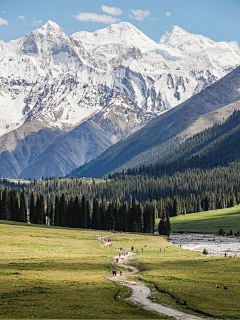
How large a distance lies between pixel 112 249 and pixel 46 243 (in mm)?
16069

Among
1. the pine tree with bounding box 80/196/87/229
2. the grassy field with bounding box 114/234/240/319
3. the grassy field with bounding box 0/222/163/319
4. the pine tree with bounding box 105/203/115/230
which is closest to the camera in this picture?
the grassy field with bounding box 0/222/163/319

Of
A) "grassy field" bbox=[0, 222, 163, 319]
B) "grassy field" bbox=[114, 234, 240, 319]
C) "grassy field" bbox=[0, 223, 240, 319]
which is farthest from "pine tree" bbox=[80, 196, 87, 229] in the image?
"grassy field" bbox=[114, 234, 240, 319]

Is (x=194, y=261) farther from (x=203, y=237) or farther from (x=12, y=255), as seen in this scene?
(x=203, y=237)

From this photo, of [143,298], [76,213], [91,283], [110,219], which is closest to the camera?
[143,298]

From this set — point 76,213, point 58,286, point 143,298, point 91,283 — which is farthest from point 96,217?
point 143,298

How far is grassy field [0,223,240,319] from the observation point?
161ft

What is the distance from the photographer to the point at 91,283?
6400cm

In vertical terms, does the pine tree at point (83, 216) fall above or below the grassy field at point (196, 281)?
above

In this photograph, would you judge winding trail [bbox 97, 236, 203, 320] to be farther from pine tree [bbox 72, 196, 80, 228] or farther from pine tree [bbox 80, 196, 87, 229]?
pine tree [bbox 72, 196, 80, 228]

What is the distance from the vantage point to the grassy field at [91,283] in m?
49.1

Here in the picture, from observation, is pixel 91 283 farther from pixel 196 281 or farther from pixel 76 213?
pixel 76 213

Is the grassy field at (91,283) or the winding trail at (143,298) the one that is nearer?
the grassy field at (91,283)

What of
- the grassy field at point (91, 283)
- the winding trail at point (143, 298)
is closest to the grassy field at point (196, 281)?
the grassy field at point (91, 283)

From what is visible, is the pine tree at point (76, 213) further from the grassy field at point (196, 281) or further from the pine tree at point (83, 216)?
the grassy field at point (196, 281)
